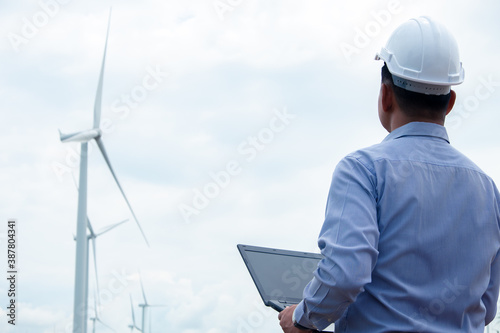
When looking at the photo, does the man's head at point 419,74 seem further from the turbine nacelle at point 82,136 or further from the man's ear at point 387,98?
the turbine nacelle at point 82,136

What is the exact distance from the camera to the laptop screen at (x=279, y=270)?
355 centimetres

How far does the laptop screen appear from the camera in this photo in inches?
140

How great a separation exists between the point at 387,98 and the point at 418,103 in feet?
0.50

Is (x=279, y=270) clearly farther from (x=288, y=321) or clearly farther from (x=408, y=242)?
(x=408, y=242)

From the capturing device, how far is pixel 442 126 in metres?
3.46

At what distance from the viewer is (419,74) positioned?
11.0 ft

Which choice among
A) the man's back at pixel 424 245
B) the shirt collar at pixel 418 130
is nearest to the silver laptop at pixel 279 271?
the man's back at pixel 424 245

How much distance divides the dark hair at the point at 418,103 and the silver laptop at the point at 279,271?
0.98m

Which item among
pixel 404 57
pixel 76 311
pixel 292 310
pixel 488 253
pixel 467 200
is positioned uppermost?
pixel 404 57

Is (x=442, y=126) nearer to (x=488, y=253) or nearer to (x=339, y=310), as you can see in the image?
(x=488, y=253)

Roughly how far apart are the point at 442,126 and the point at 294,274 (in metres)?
1.09

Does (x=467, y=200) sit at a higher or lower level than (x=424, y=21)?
Answer: lower

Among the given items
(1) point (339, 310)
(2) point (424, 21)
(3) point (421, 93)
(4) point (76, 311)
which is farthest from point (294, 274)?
(4) point (76, 311)

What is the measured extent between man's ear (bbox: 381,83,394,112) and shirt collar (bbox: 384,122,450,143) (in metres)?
0.13
